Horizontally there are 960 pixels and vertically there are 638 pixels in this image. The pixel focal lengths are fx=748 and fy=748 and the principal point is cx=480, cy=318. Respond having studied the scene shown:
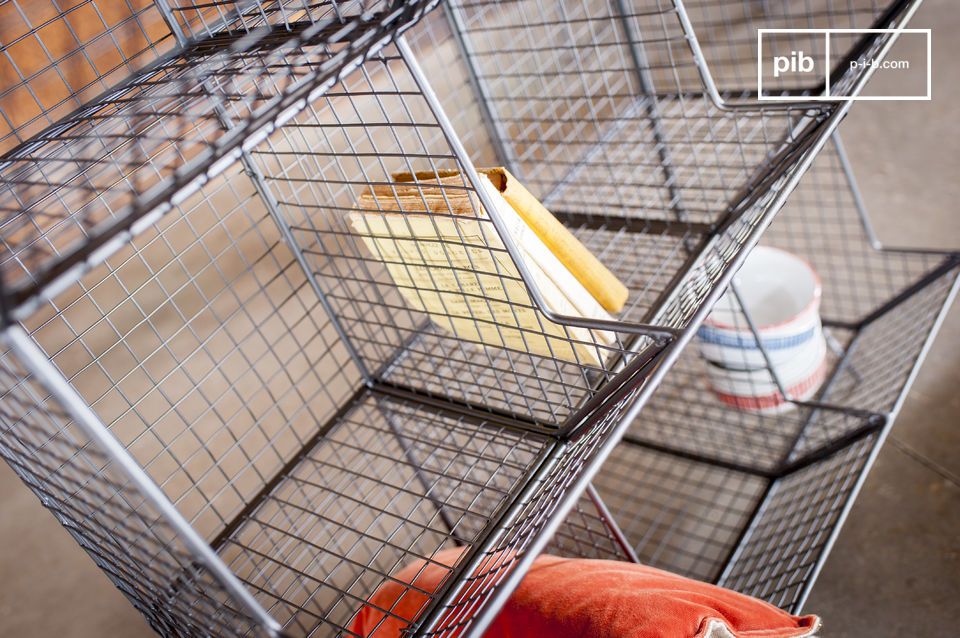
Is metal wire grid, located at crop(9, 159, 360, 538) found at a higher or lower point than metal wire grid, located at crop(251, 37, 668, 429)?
lower

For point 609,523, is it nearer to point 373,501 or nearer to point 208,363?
point 373,501

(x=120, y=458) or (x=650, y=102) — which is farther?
(x=650, y=102)

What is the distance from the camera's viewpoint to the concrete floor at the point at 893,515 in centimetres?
137

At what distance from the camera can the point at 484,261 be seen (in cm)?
89

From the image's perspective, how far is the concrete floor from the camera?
137 centimetres

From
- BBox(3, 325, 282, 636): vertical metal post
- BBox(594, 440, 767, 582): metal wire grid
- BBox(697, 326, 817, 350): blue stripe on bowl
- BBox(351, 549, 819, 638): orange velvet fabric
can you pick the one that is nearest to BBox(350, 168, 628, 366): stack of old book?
BBox(351, 549, 819, 638): orange velvet fabric

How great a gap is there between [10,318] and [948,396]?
5.96 ft

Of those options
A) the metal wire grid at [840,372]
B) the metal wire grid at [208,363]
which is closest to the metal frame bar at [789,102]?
the metal wire grid at [840,372]

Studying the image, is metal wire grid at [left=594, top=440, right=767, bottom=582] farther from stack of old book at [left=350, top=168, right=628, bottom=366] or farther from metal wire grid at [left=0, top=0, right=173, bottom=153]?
metal wire grid at [left=0, top=0, right=173, bottom=153]

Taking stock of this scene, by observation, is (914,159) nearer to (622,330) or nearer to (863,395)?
(863,395)

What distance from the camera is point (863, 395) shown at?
1551mm

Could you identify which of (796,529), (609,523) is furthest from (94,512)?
(796,529)

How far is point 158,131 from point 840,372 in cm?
155

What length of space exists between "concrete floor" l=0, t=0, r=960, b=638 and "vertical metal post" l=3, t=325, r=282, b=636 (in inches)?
45.2
